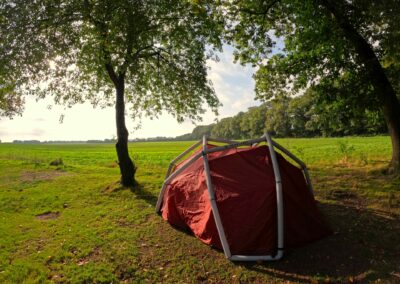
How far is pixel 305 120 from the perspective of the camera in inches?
3521

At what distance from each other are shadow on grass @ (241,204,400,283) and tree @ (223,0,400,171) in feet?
21.9

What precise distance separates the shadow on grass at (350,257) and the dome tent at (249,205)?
35cm

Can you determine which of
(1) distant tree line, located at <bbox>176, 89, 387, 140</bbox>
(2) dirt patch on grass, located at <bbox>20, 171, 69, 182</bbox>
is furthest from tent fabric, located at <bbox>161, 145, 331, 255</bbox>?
(2) dirt patch on grass, located at <bbox>20, 171, 69, 182</bbox>

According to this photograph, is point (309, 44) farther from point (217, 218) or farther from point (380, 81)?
point (217, 218)

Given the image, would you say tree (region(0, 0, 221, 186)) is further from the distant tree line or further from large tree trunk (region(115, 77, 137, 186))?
the distant tree line

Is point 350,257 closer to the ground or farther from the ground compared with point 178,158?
closer to the ground

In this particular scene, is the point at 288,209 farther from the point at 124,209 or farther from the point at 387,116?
the point at 387,116

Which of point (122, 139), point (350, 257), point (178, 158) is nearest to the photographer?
point (350, 257)

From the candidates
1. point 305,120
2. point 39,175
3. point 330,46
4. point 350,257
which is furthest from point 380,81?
point 305,120

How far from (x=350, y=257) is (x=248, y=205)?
8.94 ft

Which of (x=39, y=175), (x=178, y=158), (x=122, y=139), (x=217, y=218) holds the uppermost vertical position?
(x=122, y=139)

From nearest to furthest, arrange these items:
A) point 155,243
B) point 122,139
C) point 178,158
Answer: point 155,243, point 178,158, point 122,139

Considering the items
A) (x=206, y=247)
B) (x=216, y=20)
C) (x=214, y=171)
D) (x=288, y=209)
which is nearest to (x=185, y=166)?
(x=214, y=171)

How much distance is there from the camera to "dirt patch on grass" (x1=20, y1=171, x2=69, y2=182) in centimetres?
2178
